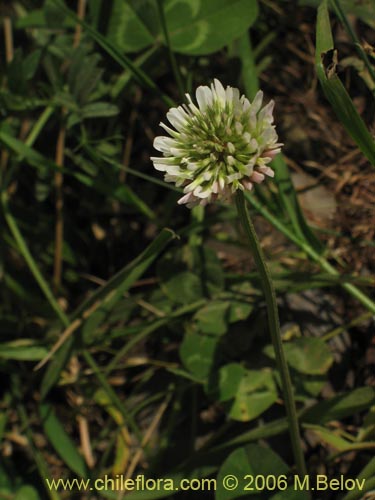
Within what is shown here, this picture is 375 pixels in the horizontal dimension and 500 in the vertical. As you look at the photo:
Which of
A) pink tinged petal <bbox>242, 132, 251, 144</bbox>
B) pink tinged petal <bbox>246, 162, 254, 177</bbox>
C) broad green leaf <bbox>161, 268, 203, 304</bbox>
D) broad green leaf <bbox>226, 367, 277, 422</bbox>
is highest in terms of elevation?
pink tinged petal <bbox>242, 132, 251, 144</bbox>

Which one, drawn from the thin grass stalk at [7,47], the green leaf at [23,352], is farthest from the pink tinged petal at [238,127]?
A: the thin grass stalk at [7,47]

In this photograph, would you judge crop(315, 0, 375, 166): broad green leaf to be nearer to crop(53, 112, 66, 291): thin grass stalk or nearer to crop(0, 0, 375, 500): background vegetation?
crop(0, 0, 375, 500): background vegetation

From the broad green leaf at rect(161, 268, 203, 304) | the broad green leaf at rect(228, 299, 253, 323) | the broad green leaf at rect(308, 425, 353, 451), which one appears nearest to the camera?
the broad green leaf at rect(308, 425, 353, 451)

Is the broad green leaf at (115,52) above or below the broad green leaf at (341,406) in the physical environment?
above

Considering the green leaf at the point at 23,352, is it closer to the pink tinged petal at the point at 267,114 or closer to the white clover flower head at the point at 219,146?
the white clover flower head at the point at 219,146

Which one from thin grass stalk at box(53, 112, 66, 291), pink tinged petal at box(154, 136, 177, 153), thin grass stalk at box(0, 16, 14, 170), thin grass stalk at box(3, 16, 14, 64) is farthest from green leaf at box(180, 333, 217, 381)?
thin grass stalk at box(3, 16, 14, 64)

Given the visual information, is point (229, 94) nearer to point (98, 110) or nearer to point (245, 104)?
point (245, 104)

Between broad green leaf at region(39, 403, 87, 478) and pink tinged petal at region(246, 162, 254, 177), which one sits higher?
pink tinged petal at region(246, 162, 254, 177)
